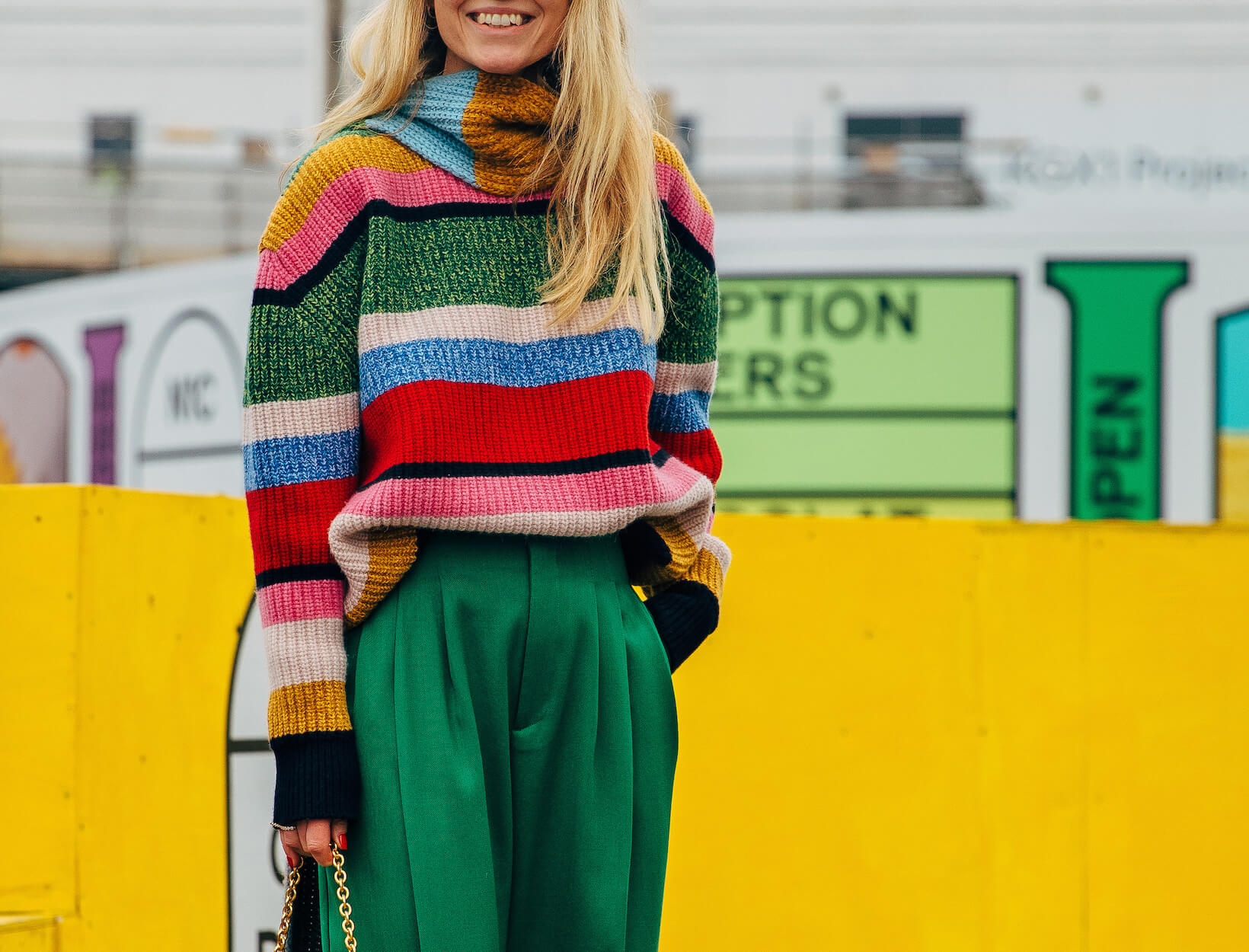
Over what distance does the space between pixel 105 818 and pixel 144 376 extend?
24.9ft

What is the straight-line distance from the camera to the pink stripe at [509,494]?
1.48 m

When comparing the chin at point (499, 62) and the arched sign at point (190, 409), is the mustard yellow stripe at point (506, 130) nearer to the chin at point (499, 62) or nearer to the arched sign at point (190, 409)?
the chin at point (499, 62)

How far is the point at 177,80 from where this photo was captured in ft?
62.6

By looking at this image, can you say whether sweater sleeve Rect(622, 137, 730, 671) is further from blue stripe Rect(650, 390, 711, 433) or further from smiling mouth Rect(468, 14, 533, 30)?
smiling mouth Rect(468, 14, 533, 30)

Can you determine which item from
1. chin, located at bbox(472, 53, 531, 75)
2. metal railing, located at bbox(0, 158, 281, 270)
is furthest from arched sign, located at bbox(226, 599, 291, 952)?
metal railing, located at bbox(0, 158, 281, 270)

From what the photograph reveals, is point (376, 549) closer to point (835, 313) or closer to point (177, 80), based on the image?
point (835, 313)

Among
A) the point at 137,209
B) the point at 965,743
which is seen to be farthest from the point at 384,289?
the point at 137,209

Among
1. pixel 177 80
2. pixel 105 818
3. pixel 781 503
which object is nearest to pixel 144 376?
pixel 781 503

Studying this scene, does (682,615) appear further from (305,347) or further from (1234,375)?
(1234,375)

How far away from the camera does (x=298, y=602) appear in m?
1.50

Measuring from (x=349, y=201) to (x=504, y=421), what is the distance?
310mm

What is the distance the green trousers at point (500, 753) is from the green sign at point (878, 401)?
6905 mm

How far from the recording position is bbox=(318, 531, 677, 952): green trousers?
147cm

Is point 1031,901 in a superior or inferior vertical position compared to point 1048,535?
inferior
